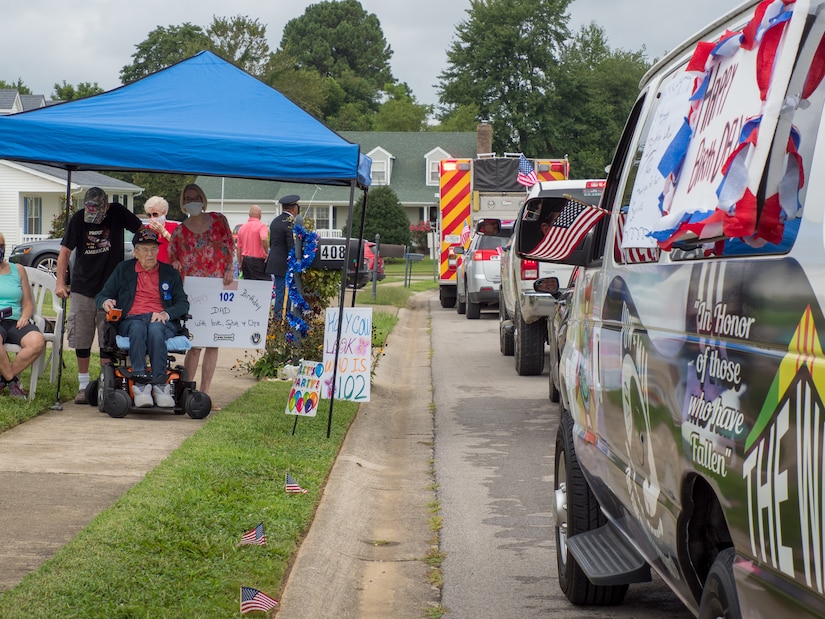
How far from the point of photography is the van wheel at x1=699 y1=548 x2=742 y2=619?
2.72 meters

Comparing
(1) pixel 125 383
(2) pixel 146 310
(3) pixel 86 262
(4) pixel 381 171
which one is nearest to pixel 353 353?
(2) pixel 146 310

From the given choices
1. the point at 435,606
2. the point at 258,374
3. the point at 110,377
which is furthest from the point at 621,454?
the point at 258,374

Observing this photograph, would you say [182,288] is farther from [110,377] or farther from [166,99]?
[166,99]

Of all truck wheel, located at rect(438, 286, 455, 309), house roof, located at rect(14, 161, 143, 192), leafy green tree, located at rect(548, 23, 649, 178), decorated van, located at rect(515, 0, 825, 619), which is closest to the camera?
decorated van, located at rect(515, 0, 825, 619)

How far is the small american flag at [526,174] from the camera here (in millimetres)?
19344

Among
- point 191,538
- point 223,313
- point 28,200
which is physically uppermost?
point 28,200

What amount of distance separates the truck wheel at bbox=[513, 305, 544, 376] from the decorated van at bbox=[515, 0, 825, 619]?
8895 millimetres

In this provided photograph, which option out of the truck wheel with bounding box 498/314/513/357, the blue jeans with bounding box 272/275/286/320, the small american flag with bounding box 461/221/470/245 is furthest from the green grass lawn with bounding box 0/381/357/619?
the small american flag with bounding box 461/221/470/245

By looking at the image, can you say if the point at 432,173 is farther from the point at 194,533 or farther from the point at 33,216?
the point at 194,533

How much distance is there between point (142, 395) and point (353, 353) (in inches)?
70.8

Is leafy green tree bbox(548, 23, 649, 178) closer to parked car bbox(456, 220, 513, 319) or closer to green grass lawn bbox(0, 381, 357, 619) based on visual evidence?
parked car bbox(456, 220, 513, 319)

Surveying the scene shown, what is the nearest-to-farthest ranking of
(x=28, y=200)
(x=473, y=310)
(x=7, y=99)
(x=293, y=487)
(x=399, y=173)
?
(x=293, y=487) < (x=473, y=310) < (x=28, y=200) < (x=7, y=99) < (x=399, y=173)

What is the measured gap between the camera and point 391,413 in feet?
37.1

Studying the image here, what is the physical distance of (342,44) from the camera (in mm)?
111688
